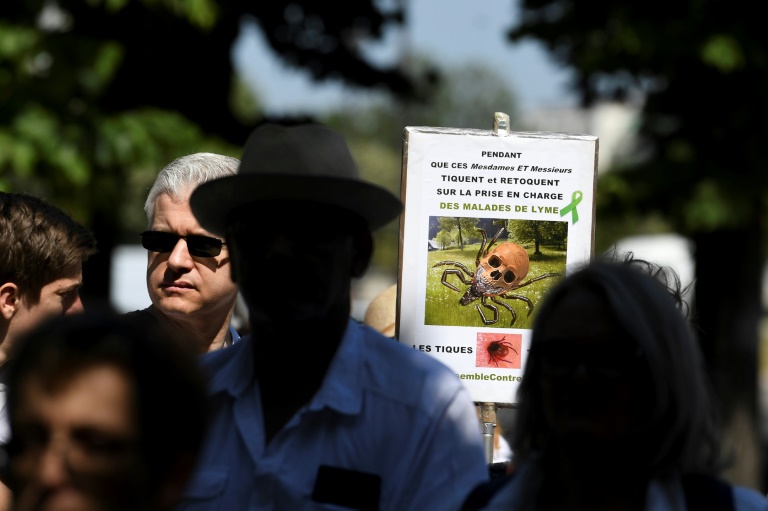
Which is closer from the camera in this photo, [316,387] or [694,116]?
[316,387]

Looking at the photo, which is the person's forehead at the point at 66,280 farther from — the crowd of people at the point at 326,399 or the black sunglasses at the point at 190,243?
the crowd of people at the point at 326,399

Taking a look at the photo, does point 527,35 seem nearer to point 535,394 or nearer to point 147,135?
point 147,135

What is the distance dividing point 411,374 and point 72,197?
8.44 metres

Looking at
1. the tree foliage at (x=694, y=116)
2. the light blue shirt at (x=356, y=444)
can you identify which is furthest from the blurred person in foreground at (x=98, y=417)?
the tree foliage at (x=694, y=116)

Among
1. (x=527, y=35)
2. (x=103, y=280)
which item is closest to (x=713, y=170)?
(x=527, y=35)

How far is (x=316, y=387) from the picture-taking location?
2682 mm

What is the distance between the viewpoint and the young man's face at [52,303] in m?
3.77

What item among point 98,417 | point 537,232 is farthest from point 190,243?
point 98,417

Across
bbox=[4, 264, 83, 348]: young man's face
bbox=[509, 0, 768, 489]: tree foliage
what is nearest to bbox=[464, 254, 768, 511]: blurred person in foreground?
bbox=[4, 264, 83, 348]: young man's face

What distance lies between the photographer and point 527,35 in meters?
13.5

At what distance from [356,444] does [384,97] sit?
13.6m

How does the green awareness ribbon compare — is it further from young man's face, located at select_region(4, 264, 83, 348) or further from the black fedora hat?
young man's face, located at select_region(4, 264, 83, 348)

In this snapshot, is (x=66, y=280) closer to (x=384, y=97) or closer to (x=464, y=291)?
(x=464, y=291)

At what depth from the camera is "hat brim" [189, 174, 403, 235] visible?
273 cm
